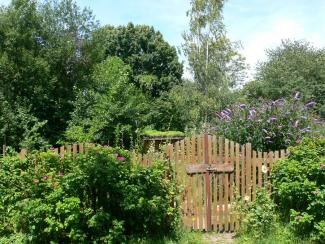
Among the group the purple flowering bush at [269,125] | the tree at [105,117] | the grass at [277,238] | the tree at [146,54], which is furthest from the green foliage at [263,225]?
the tree at [146,54]

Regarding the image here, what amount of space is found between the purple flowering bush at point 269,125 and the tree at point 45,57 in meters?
10.0

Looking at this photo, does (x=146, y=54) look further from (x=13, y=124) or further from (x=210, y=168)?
(x=210, y=168)

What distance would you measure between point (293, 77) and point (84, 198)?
20074 millimetres

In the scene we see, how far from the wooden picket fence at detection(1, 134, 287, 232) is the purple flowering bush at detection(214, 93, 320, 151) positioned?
4.87 feet

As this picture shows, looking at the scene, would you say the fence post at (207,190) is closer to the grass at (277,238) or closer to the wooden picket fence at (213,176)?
the wooden picket fence at (213,176)

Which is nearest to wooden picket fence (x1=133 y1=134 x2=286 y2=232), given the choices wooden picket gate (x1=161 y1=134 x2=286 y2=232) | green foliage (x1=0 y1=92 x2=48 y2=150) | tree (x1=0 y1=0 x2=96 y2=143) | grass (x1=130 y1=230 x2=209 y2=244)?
wooden picket gate (x1=161 y1=134 x2=286 y2=232)

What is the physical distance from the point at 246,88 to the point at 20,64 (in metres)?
14.6

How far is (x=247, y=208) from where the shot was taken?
20.9 feet

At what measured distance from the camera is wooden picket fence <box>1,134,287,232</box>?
647cm

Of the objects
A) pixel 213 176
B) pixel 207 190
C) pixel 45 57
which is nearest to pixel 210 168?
pixel 213 176

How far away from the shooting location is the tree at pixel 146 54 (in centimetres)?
3297

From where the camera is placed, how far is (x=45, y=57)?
16.8 m

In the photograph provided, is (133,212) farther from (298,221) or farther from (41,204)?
(298,221)

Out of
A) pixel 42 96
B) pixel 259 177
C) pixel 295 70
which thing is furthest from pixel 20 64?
pixel 295 70
